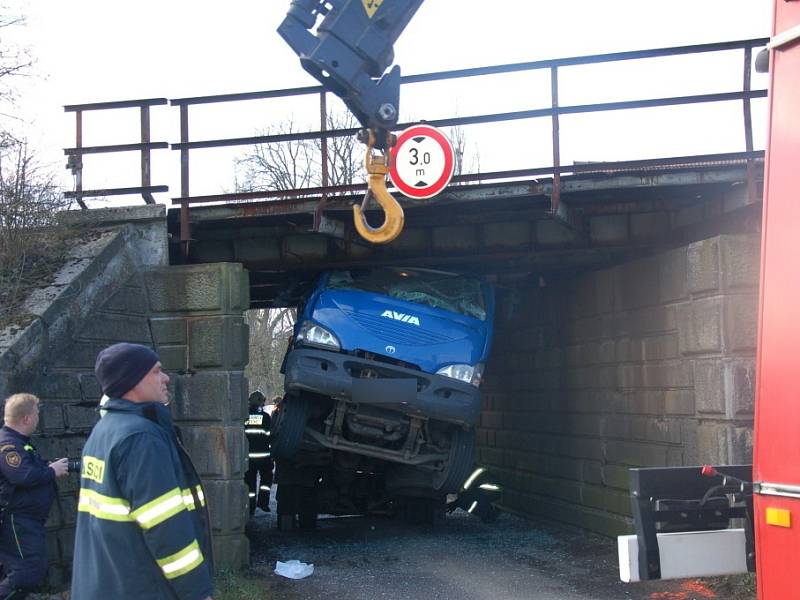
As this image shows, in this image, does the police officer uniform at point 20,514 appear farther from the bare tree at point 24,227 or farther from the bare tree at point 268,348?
the bare tree at point 268,348

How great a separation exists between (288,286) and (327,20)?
6.61m

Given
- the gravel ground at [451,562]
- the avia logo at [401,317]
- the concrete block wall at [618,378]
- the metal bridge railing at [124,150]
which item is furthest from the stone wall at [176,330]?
the concrete block wall at [618,378]

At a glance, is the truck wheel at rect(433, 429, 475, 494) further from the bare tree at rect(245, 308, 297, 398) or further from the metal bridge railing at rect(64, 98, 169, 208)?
the bare tree at rect(245, 308, 297, 398)

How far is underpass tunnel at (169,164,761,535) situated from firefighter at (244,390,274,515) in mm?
1715

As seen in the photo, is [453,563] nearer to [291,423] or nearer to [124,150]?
[291,423]

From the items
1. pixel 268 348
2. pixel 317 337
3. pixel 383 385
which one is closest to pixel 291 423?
pixel 317 337

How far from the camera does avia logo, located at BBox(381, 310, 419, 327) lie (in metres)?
10.1

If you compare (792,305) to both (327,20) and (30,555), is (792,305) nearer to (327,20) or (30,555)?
(327,20)

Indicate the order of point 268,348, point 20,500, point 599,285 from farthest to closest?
point 268,348 → point 599,285 → point 20,500

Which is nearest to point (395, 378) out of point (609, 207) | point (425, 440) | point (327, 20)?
point (425, 440)

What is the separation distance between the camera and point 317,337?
1007 centimetres

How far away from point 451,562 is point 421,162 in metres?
4.24

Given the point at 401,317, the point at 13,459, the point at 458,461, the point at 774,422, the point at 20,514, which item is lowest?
the point at 458,461

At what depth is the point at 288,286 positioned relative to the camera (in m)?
12.5
